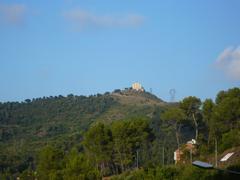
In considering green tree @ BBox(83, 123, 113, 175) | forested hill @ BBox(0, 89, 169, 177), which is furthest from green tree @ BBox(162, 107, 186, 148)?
forested hill @ BBox(0, 89, 169, 177)

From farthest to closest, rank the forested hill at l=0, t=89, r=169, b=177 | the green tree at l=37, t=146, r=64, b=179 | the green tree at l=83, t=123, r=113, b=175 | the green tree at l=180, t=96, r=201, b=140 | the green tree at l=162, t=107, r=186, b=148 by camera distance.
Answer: the forested hill at l=0, t=89, r=169, b=177 → the green tree at l=83, t=123, r=113, b=175 → the green tree at l=162, t=107, r=186, b=148 → the green tree at l=180, t=96, r=201, b=140 → the green tree at l=37, t=146, r=64, b=179

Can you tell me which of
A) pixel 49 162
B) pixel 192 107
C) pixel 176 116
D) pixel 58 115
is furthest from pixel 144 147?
pixel 58 115

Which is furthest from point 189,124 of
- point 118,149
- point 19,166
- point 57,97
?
point 57,97

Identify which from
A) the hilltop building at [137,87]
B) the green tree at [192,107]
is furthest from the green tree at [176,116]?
the hilltop building at [137,87]

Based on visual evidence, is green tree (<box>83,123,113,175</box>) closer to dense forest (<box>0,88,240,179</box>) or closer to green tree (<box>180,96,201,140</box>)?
dense forest (<box>0,88,240,179</box>)

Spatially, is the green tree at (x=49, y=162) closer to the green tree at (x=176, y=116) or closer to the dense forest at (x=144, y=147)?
the dense forest at (x=144, y=147)

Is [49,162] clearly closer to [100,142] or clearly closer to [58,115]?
[100,142]

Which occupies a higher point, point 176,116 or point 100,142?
point 176,116

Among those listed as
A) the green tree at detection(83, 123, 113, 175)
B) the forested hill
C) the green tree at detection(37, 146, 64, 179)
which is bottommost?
the green tree at detection(37, 146, 64, 179)

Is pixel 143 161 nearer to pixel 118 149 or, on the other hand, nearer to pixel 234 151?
pixel 118 149

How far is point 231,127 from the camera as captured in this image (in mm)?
48781

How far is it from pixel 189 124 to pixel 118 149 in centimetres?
814

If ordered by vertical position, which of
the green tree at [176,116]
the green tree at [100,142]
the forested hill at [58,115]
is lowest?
the green tree at [100,142]

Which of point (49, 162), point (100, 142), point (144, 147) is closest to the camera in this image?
point (49, 162)
